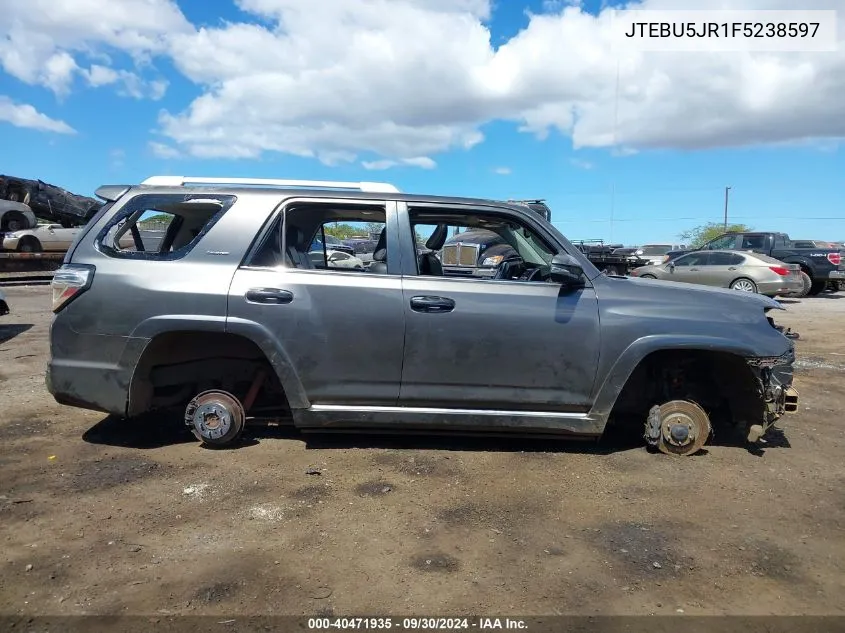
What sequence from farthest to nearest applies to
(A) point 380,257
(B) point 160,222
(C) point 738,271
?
(C) point 738,271 → (B) point 160,222 → (A) point 380,257

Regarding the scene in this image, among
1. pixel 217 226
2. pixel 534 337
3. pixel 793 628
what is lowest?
pixel 793 628

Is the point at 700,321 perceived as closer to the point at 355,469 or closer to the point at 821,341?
the point at 355,469

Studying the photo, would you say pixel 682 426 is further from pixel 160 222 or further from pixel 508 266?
pixel 160 222

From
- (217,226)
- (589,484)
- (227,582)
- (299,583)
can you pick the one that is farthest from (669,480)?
(217,226)

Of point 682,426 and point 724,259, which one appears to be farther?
point 724,259

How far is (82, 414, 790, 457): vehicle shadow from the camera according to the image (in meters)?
4.39

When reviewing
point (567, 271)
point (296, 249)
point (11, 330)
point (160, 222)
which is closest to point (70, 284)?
point (160, 222)

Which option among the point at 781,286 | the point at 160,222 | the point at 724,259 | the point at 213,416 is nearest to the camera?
the point at 213,416

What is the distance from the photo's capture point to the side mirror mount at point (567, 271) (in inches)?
158

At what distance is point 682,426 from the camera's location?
4273 millimetres

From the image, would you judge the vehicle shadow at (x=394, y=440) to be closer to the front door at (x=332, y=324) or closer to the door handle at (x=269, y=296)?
the front door at (x=332, y=324)

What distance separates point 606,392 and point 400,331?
139cm

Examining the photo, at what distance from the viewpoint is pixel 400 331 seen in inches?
157

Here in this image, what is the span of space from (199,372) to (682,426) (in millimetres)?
3412
